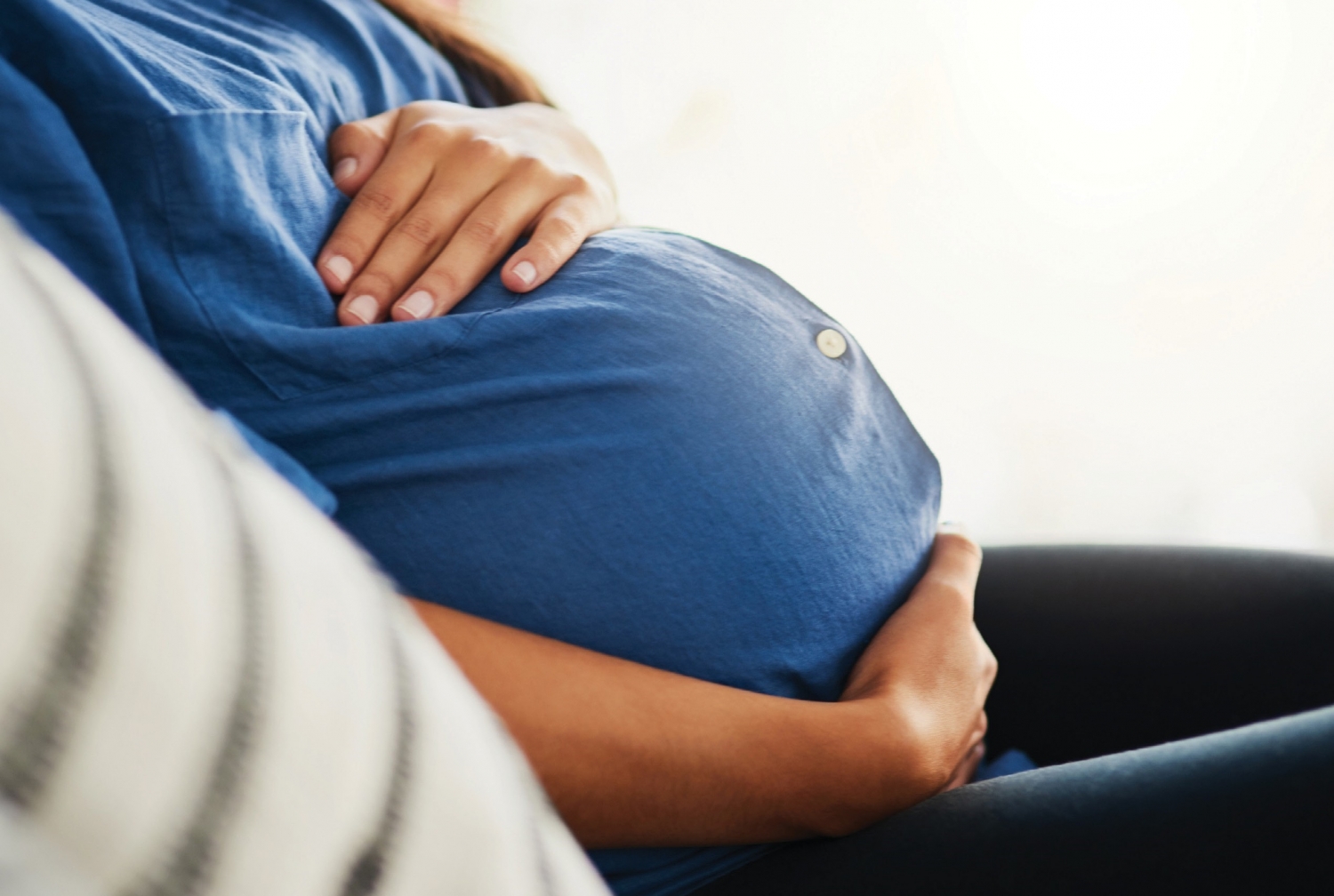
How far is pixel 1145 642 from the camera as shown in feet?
2.52

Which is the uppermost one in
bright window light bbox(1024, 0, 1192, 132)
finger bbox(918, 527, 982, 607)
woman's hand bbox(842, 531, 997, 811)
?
bright window light bbox(1024, 0, 1192, 132)

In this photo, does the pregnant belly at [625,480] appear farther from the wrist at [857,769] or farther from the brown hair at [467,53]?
the brown hair at [467,53]

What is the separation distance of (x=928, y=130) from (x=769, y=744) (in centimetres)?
132

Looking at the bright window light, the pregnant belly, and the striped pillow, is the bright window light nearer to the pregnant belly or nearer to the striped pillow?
the pregnant belly

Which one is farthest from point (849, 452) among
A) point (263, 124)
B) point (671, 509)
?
point (263, 124)

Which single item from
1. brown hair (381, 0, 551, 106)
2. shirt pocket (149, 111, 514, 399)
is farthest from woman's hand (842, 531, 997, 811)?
brown hair (381, 0, 551, 106)

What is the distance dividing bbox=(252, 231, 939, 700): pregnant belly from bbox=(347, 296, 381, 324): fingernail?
0.04m

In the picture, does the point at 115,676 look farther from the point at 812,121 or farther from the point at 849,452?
the point at 812,121

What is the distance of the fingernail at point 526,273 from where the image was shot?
23.5 inches

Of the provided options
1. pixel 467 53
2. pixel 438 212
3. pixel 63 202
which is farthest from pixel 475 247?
pixel 467 53

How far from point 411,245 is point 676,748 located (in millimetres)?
397

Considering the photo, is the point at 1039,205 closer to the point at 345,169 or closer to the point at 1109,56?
the point at 1109,56

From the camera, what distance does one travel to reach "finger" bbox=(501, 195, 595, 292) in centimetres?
60

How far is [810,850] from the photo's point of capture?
497 mm
